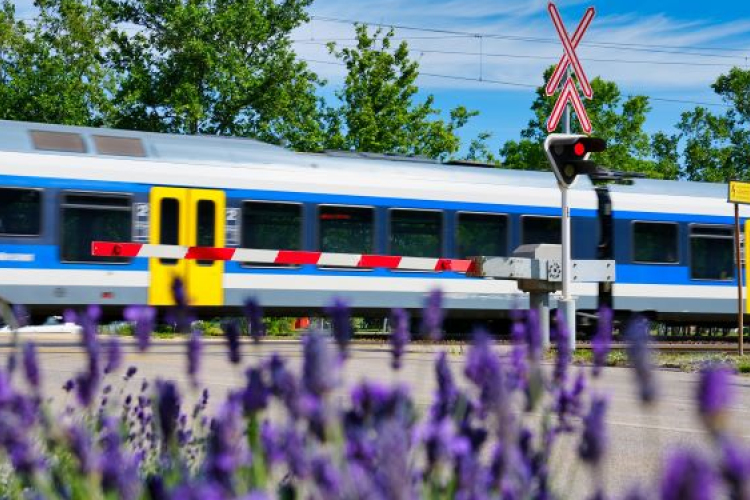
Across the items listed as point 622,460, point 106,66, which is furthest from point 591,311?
point 106,66

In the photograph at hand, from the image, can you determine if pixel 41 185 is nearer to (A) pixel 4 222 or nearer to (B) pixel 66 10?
(A) pixel 4 222

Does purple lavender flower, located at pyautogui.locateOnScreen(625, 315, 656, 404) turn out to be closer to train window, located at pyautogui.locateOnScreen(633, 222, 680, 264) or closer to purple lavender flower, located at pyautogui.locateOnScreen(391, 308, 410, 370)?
purple lavender flower, located at pyautogui.locateOnScreen(391, 308, 410, 370)

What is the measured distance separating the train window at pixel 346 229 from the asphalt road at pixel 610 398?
2.78 m

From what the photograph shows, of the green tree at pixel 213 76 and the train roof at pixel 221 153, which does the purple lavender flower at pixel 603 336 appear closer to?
the train roof at pixel 221 153

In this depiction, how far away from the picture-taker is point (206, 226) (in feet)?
57.5

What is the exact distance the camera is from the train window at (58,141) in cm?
1645

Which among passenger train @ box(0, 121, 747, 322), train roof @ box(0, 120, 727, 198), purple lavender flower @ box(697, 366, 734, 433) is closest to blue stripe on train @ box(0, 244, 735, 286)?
passenger train @ box(0, 121, 747, 322)

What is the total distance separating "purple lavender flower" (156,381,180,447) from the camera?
7.81ft

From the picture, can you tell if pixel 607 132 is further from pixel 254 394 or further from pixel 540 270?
pixel 254 394

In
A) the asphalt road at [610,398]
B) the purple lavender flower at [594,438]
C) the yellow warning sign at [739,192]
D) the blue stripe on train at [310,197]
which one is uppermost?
the blue stripe on train at [310,197]

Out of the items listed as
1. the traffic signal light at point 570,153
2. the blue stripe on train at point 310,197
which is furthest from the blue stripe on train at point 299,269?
the traffic signal light at point 570,153

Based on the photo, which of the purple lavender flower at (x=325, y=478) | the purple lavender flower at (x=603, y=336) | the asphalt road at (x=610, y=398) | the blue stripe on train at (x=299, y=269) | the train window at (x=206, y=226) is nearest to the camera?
the purple lavender flower at (x=325, y=478)

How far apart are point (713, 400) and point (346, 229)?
17.3m

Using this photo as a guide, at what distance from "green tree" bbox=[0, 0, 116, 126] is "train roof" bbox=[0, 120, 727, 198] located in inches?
769
